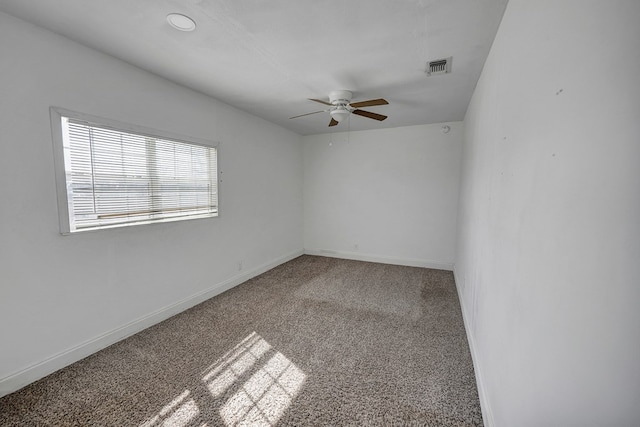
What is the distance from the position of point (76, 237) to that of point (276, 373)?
1934 millimetres

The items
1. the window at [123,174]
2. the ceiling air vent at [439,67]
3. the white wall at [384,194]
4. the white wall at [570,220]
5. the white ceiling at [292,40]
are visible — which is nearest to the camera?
the white wall at [570,220]

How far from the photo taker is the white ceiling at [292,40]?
1580mm

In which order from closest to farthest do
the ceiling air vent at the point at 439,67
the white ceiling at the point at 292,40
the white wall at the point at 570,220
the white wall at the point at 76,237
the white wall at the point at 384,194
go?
the white wall at the point at 570,220
the white ceiling at the point at 292,40
the white wall at the point at 76,237
the ceiling air vent at the point at 439,67
the white wall at the point at 384,194

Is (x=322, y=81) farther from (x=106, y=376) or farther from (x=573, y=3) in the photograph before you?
(x=106, y=376)

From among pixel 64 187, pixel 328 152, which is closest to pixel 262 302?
pixel 64 187

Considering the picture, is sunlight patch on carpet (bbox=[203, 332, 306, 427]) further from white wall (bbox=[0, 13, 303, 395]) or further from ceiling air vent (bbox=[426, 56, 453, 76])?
ceiling air vent (bbox=[426, 56, 453, 76])

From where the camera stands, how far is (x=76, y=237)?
81.0 inches

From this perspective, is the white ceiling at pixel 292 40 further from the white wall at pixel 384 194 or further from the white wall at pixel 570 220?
the white wall at pixel 384 194

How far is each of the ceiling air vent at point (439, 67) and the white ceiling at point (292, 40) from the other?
0.22 ft

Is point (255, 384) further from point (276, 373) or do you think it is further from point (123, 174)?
point (123, 174)

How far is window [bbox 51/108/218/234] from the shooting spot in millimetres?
2002

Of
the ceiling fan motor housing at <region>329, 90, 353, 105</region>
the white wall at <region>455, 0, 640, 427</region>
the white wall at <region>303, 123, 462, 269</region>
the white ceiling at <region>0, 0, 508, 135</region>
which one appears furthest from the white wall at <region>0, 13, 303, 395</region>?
the white wall at <region>455, 0, 640, 427</region>

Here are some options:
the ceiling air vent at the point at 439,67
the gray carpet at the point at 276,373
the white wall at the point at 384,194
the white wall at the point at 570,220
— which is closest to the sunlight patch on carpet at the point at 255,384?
the gray carpet at the point at 276,373

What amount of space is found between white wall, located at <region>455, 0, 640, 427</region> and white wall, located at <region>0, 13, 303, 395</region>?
9.75 feet
